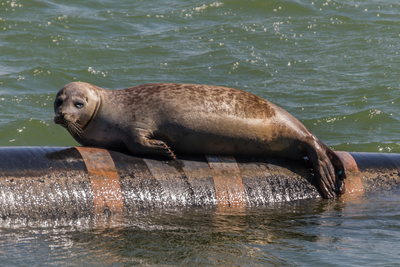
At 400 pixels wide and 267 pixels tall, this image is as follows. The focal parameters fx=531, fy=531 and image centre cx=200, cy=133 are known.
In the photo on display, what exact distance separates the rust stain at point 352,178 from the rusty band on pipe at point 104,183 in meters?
2.48

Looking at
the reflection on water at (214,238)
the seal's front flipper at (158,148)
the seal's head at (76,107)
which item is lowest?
the reflection on water at (214,238)

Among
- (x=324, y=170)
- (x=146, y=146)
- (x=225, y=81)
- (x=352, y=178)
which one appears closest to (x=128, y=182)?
(x=146, y=146)

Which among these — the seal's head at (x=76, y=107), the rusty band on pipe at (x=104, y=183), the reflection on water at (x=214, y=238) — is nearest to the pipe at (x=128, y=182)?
the rusty band on pipe at (x=104, y=183)

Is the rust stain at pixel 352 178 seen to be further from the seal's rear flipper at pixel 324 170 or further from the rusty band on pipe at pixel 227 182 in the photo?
the rusty band on pipe at pixel 227 182

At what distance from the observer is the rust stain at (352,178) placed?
18.8 feet

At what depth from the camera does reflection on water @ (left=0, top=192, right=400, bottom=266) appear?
3.75 metres

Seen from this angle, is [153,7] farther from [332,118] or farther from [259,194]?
[259,194]

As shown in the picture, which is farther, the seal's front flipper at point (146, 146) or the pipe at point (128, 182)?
the seal's front flipper at point (146, 146)

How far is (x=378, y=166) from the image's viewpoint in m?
6.07

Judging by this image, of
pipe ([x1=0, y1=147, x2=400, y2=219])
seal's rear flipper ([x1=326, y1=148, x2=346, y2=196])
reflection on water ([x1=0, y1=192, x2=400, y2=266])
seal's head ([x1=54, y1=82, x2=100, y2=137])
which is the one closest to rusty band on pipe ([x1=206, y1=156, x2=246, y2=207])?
pipe ([x1=0, y1=147, x2=400, y2=219])

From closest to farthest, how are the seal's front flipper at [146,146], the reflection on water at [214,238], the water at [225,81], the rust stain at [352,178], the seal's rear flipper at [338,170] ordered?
the reflection on water at [214,238], the water at [225,81], the seal's front flipper at [146,146], the seal's rear flipper at [338,170], the rust stain at [352,178]

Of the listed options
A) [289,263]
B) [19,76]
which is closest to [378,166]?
[289,263]

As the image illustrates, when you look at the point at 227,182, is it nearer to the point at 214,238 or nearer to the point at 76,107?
the point at 214,238

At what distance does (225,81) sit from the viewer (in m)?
12.9
